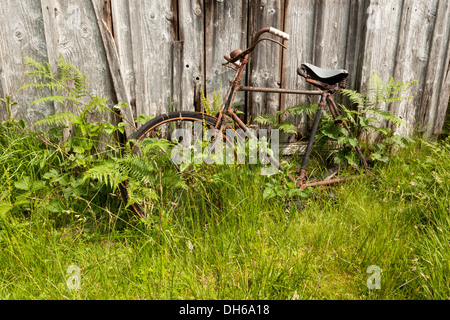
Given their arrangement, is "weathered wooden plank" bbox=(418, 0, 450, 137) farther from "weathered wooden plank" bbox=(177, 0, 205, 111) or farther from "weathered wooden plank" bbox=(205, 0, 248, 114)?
"weathered wooden plank" bbox=(177, 0, 205, 111)

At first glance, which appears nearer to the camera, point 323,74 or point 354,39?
point 323,74

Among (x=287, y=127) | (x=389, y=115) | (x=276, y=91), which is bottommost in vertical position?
(x=287, y=127)

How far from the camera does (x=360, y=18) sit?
10.5 ft

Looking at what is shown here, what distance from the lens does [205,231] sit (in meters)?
2.38

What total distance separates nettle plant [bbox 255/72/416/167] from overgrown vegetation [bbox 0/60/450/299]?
29 cm

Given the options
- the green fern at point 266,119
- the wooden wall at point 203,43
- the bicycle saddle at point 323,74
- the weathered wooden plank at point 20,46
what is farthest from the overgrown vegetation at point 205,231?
the bicycle saddle at point 323,74

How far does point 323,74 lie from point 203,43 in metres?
1.06

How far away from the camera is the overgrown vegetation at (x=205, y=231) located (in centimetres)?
189

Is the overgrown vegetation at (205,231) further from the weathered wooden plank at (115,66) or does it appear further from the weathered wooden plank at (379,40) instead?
the weathered wooden plank at (379,40)

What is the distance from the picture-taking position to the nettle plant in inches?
123

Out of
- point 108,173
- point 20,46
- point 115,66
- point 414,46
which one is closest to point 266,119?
point 115,66

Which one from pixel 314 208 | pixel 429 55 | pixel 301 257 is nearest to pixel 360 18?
pixel 429 55

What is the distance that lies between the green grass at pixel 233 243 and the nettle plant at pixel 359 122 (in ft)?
1.27

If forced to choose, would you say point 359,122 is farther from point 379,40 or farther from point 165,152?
point 165,152
